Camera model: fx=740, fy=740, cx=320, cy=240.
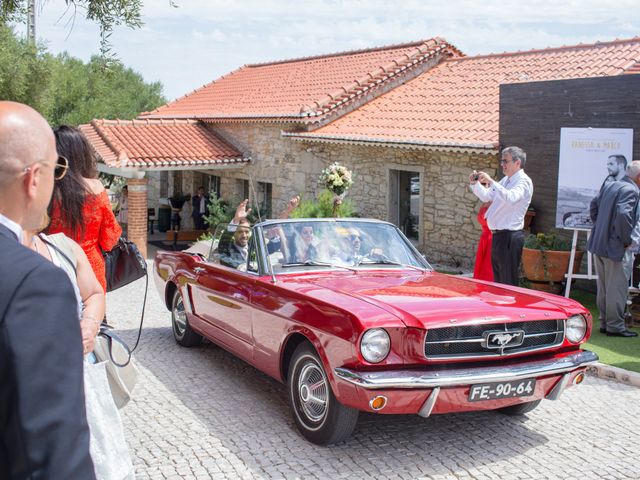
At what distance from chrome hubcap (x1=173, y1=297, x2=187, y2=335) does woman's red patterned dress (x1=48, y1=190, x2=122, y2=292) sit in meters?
3.12

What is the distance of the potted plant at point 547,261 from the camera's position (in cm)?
1051

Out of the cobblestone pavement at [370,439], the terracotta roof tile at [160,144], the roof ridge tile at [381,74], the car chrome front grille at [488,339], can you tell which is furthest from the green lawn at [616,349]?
the terracotta roof tile at [160,144]

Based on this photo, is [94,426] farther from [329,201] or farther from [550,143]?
[329,201]

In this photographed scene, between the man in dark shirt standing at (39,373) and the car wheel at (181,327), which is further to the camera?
the car wheel at (181,327)

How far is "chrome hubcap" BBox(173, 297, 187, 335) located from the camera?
7877 millimetres

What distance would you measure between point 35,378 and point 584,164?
9.71 metres

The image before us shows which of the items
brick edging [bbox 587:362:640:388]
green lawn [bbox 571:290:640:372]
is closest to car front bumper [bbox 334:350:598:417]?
brick edging [bbox 587:362:640:388]

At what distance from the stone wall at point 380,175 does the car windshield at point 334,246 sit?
22.4 feet

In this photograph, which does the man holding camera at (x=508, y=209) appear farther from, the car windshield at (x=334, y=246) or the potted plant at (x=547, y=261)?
the potted plant at (x=547, y=261)

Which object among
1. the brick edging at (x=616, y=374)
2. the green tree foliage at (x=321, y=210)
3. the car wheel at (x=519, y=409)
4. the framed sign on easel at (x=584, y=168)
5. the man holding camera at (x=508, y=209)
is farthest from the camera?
the green tree foliage at (x=321, y=210)

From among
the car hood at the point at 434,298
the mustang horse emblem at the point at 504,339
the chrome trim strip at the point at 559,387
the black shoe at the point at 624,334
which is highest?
the car hood at the point at 434,298

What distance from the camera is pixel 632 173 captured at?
8.08 metres

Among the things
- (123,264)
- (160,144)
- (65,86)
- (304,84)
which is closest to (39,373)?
(123,264)

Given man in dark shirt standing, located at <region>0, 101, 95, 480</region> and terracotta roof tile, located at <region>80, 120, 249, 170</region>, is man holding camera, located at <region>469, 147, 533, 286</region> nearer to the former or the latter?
man in dark shirt standing, located at <region>0, 101, 95, 480</region>
